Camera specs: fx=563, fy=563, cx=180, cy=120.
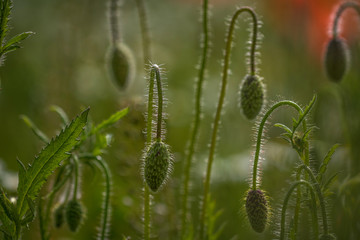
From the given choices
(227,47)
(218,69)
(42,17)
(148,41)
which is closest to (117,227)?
(148,41)

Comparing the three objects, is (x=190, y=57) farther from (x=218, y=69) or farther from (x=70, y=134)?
(x=70, y=134)

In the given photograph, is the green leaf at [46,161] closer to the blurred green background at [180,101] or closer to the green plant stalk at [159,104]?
the green plant stalk at [159,104]

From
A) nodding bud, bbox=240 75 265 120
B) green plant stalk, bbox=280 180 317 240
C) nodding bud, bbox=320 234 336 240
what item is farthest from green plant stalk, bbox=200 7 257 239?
A: nodding bud, bbox=320 234 336 240

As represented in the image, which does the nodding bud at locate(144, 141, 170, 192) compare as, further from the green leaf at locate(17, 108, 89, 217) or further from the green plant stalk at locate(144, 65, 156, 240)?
the green leaf at locate(17, 108, 89, 217)

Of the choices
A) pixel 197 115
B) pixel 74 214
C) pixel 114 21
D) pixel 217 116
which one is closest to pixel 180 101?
pixel 114 21

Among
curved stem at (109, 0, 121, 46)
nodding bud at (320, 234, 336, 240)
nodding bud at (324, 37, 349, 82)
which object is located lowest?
nodding bud at (320, 234, 336, 240)

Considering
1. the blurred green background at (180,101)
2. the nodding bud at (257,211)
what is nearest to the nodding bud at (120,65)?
the blurred green background at (180,101)

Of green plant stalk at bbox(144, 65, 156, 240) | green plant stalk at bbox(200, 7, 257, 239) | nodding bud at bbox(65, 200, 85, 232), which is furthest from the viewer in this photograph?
green plant stalk at bbox(200, 7, 257, 239)
